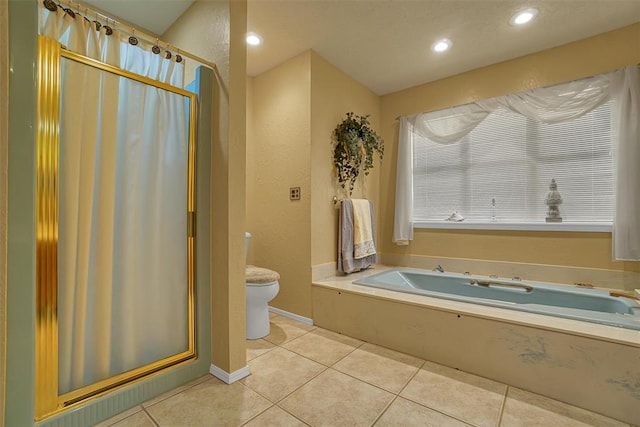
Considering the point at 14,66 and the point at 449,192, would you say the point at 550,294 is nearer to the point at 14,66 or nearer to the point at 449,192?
the point at 449,192

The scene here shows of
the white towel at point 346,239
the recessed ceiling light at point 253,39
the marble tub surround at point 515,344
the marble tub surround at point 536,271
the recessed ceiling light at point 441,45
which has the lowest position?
the marble tub surround at point 515,344

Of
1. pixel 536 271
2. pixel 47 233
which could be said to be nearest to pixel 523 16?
pixel 536 271

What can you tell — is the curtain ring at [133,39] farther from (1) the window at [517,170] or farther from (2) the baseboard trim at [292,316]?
(1) the window at [517,170]

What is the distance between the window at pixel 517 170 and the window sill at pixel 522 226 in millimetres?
45

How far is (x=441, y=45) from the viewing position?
2.45 meters

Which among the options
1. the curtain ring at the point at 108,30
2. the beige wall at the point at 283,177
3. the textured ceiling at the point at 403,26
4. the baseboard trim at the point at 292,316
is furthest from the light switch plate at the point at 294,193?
the curtain ring at the point at 108,30

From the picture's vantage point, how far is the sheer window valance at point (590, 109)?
2.11 m

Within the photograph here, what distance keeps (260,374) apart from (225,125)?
5.04 feet

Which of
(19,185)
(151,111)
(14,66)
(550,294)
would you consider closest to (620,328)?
(550,294)

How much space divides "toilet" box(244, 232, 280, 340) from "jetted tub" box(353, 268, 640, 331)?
0.80 m

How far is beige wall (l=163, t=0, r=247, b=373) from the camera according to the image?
1658 millimetres

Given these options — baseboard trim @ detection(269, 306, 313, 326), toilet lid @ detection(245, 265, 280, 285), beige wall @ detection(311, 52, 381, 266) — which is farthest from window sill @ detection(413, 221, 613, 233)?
toilet lid @ detection(245, 265, 280, 285)

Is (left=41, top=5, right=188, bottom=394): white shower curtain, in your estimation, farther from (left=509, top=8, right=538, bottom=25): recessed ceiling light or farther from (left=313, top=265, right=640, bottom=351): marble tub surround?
(left=509, top=8, right=538, bottom=25): recessed ceiling light

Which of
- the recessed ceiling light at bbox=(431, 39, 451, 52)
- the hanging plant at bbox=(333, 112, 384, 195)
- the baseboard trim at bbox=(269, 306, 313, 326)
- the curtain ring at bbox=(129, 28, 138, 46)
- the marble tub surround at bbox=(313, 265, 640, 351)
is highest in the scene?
the recessed ceiling light at bbox=(431, 39, 451, 52)
